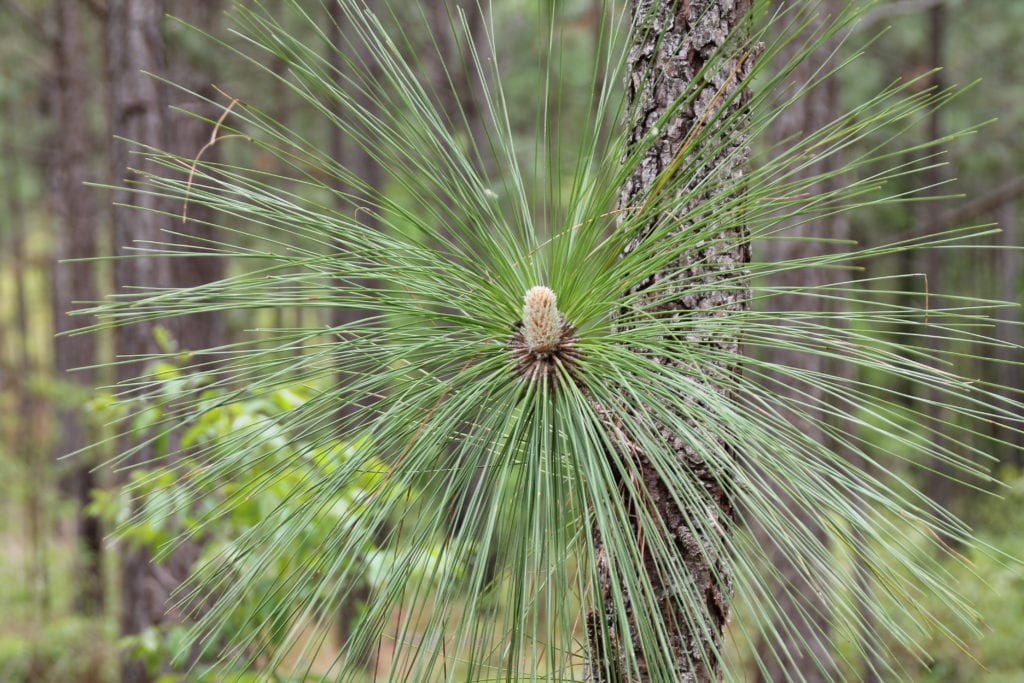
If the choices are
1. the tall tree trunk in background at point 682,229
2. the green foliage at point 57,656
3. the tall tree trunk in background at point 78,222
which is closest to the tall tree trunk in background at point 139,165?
the tall tree trunk in background at point 682,229

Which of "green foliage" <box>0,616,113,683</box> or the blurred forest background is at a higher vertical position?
the blurred forest background

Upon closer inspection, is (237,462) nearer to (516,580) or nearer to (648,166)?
(516,580)

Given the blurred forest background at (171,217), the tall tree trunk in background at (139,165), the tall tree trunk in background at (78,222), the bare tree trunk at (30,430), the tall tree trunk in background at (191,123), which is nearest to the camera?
the tall tree trunk in background at (139,165)

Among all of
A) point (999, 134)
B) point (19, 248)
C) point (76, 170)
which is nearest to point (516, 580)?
point (76, 170)

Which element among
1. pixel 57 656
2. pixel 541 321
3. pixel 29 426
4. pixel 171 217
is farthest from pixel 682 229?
pixel 29 426

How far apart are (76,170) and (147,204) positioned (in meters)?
6.08

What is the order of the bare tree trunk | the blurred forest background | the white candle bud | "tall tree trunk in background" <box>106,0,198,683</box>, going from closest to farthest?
the white candle bud → "tall tree trunk in background" <box>106,0,198,683</box> → the blurred forest background → the bare tree trunk

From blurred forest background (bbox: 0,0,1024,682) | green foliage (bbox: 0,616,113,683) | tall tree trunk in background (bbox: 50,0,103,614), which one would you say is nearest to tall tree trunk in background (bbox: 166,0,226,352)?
blurred forest background (bbox: 0,0,1024,682)

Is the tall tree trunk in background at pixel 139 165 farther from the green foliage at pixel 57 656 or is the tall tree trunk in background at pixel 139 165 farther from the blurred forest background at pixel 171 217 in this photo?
the green foliage at pixel 57 656

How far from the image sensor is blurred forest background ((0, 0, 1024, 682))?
183 inches

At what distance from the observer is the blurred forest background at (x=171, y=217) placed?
4.64 metres

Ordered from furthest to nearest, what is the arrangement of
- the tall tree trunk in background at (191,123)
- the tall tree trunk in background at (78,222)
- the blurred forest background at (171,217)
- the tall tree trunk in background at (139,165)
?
the tall tree trunk in background at (78,222) → the tall tree trunk in background at (191,123) → the blurred forest background at (171,217) → the tall tree trunk in background at (139,165)

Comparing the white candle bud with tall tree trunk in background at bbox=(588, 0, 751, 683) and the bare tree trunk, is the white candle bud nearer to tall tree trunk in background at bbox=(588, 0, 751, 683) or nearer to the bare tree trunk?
tall tree trunk in background at bbox=(588, 0, 751, 683)

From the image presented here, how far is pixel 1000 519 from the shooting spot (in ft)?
33.5
